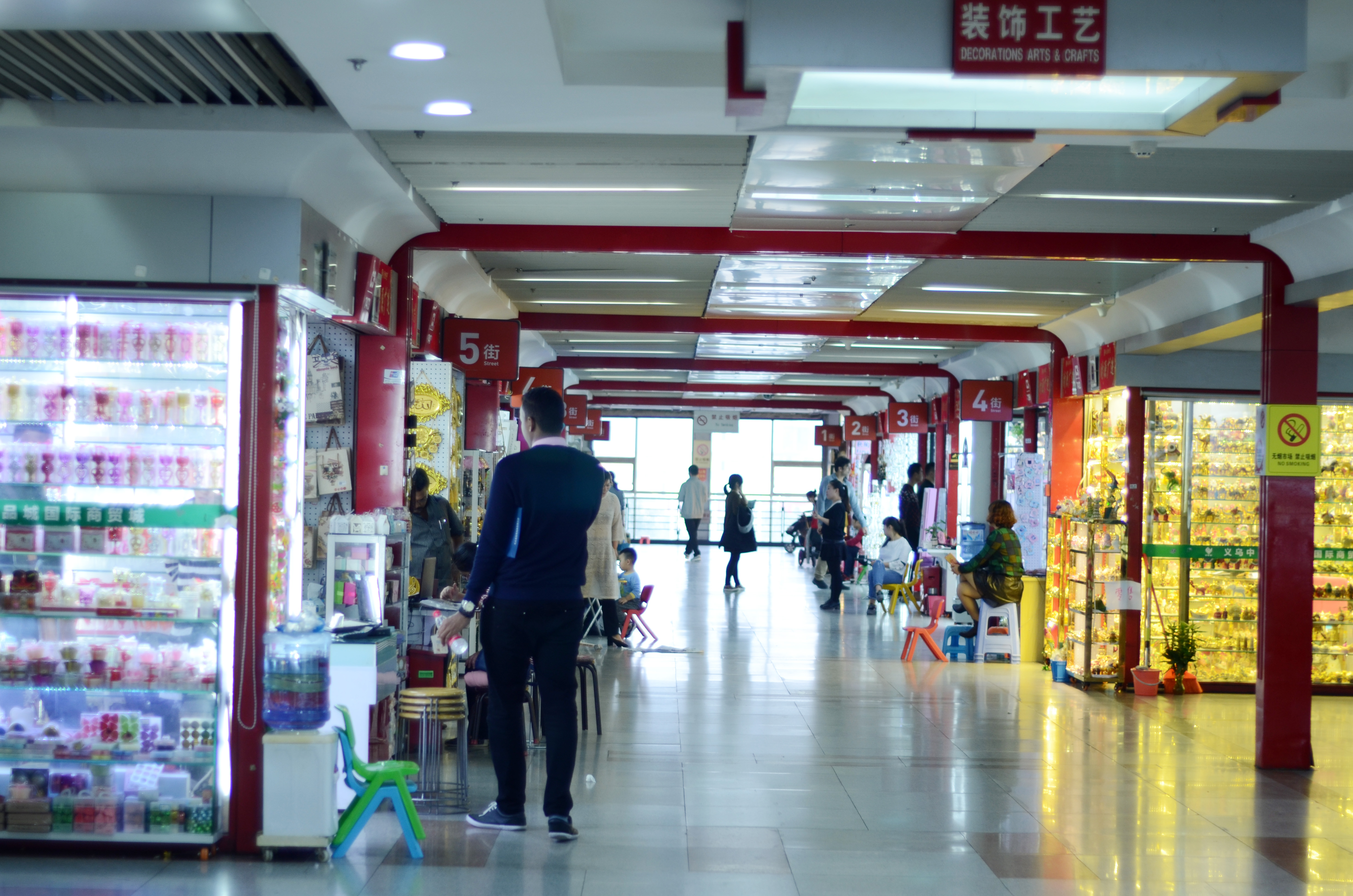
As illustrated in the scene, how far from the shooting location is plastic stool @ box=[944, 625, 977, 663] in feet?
35.8

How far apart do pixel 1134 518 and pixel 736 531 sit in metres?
7.57

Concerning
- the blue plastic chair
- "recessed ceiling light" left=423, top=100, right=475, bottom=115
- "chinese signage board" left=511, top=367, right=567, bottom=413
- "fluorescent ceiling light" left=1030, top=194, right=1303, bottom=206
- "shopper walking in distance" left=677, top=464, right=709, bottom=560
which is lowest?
the blue plastic chair

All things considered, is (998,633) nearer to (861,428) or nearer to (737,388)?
(737,388)

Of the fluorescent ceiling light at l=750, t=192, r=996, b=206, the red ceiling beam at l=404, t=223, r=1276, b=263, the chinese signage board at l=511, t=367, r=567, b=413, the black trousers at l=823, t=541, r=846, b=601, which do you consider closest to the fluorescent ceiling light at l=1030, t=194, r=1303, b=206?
the fluorescent ceiling light at l=750, t=192, r=996, b=206

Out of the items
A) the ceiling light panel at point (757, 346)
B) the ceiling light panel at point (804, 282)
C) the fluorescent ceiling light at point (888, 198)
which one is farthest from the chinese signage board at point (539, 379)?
the fluorescent ceiling light at point (888, 198)

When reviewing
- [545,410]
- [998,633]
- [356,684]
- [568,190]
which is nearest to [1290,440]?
[998,633]

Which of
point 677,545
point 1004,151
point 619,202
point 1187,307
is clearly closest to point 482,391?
point 619,202

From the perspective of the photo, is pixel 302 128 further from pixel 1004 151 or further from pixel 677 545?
pixel 677 545

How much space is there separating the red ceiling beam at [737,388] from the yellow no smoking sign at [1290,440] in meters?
13.3

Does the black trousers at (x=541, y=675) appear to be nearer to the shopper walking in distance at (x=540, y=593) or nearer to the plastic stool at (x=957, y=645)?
the shopper walking in distance at (x=540, y=593)

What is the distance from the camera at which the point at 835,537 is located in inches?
586

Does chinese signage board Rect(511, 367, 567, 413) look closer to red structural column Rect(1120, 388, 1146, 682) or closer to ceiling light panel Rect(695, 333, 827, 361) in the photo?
ceiling light panel Rect(695, 333, 827, 361)

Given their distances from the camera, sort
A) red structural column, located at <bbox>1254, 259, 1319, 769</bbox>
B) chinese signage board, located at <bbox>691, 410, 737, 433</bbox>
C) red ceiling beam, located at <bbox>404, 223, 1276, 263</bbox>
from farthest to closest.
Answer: chinese signage board, located at <bbox>691, 410, 737, 433</bbox> → red ceiling beam, located at <bbox>404, 223, 1276, 263</bbox> → red structural column, located at <bbox>1254, 259, 1319, 769</bbox>

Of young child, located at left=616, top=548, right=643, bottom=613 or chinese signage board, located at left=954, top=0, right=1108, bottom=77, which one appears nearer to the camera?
chinese signage board, located at left=954, top=0, right=1108, bottom=77
